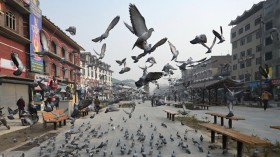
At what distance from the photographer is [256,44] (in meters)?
52.6

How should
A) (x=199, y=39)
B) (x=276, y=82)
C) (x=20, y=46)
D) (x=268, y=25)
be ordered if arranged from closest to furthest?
(x=199, y=39)
(x=20, y=46)
(x=276, y=82)
(x=268, y=25)

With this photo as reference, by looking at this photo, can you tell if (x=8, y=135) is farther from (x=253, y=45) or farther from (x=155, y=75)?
(x=253, y=45)

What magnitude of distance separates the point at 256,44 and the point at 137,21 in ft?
173

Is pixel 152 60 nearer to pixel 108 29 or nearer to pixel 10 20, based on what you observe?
pixel 108 29

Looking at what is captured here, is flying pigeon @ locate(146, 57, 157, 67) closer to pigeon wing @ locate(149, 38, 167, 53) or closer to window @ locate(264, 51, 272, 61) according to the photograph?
pigeon wing @ locate(149, 38, 167, 53)

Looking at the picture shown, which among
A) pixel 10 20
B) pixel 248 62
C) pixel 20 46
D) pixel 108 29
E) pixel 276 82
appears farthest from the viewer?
pixel 248 62

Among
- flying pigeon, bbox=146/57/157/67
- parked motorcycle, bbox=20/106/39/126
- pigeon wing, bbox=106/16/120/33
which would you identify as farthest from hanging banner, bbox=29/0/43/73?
pigeon wing, bbox=106/16/120/33

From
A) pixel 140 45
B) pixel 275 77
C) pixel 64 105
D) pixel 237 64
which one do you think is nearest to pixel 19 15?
pixel 64 105

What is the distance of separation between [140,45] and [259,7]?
174ft

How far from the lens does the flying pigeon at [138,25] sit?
5.60 metres

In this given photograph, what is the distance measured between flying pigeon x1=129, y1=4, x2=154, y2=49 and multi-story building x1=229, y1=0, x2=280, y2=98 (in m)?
34.0

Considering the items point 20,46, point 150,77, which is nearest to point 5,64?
point 20,46

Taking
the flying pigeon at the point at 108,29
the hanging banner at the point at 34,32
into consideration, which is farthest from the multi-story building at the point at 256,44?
the flying pigeon at the point at 108,29

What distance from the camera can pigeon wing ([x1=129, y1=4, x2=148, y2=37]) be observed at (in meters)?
5.59
